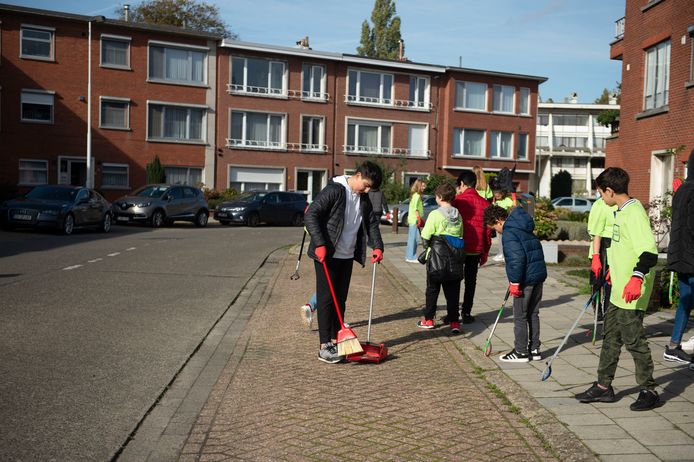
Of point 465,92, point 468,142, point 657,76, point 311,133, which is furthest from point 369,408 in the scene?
point 465,92

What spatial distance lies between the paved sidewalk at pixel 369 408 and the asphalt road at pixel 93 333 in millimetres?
610

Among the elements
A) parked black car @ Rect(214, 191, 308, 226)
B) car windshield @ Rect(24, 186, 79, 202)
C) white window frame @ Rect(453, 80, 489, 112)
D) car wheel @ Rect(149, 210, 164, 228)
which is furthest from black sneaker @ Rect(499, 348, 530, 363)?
white window frame @ Rect(453, 80, 489, 112)

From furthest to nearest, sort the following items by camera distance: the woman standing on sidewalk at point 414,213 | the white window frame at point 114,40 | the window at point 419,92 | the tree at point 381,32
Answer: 1. the tree at point 381,32
2. the window at point 419,92
3. the white window frame at point 114,40
4. the woman standing on sidewalk at point 414,213

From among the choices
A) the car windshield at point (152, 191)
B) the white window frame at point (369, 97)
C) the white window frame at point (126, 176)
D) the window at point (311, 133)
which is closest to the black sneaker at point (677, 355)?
the car windshield at point (152, 191)

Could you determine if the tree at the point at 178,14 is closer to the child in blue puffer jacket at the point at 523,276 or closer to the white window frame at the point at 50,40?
the white window frame at the point at 50,40

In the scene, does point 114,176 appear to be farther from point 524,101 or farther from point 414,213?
point 414,213

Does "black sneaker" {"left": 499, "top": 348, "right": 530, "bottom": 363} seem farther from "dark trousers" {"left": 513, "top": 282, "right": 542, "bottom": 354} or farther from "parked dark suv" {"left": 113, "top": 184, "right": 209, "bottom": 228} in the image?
"parked dark suv" {"left": 113, "top": 184, "right": 209, "bottom": 228}

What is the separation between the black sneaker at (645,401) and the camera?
5.58 m

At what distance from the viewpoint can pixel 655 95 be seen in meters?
20.8

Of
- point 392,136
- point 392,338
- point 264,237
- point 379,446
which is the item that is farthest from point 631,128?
point 392,136

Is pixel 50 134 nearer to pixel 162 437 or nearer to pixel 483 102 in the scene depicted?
pixel 483 102

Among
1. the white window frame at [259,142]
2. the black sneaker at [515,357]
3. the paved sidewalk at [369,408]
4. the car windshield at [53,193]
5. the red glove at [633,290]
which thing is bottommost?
the paved sidewalk at [369,408]

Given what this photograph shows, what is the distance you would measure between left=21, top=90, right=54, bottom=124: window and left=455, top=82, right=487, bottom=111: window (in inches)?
980

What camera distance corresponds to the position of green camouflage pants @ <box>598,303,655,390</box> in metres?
5.66
